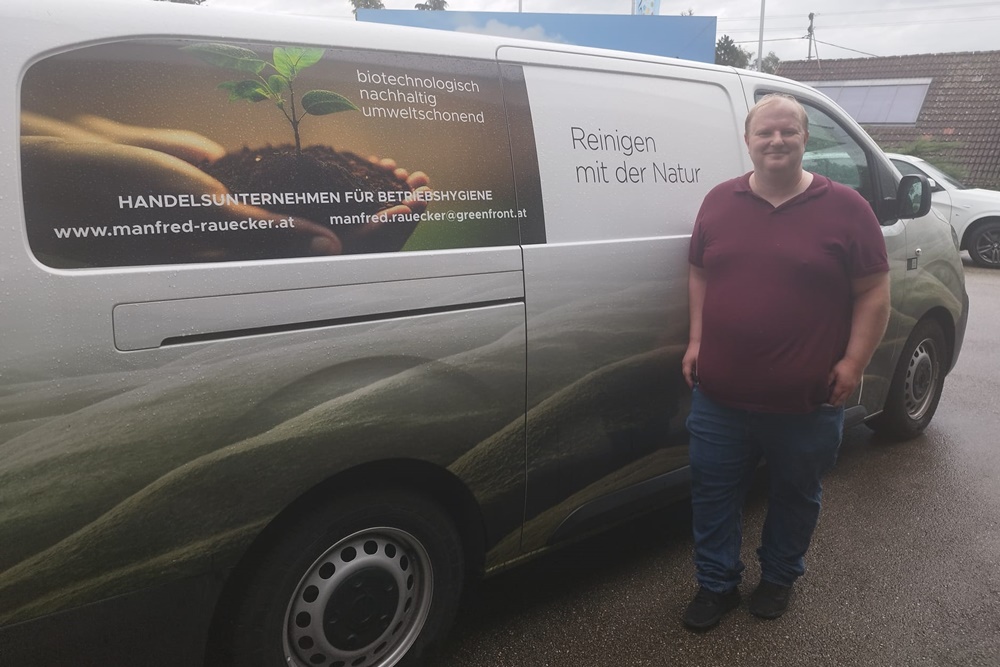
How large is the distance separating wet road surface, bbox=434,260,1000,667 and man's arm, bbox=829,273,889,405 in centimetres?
87

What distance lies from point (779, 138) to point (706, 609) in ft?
5.26

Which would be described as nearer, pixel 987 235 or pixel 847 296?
pixel 847 296

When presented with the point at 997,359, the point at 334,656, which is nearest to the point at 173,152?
the point at 334,656

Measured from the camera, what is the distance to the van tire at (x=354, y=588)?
187cm

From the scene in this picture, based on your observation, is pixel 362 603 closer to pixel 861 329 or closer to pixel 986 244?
pixel 861 329

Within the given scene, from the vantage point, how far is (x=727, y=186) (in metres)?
2.47

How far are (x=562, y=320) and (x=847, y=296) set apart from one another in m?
0.90

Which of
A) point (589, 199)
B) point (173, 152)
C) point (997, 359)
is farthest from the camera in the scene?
point (997, 359)

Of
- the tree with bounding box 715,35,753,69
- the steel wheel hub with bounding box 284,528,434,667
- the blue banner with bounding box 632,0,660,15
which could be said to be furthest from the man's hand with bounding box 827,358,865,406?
the tree with bounding box 715,35,753,69

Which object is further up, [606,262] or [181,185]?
[181,185]

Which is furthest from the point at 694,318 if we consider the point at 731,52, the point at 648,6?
the point at 731,52

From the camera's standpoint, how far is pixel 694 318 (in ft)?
8.48

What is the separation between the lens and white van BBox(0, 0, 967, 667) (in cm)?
154

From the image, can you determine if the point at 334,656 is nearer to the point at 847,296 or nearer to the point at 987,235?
the point at 847,296
